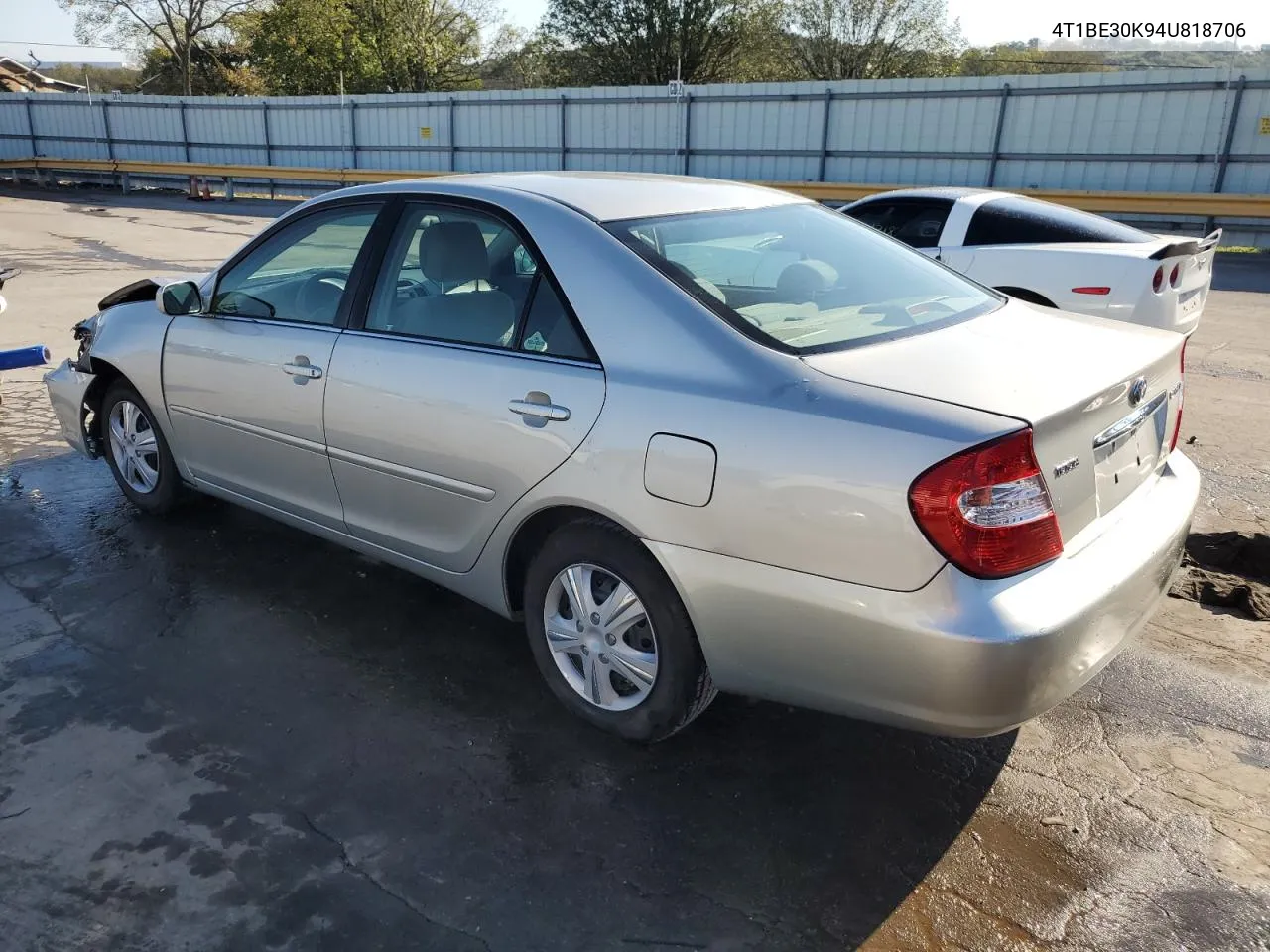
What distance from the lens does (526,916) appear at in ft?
7.90

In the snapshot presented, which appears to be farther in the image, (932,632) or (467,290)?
(467,290)

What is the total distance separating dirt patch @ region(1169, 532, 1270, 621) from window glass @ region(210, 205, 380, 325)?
354 cm

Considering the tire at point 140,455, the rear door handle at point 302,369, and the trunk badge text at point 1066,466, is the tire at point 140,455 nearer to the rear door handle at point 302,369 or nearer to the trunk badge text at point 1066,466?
the rear door handle at point 302,369

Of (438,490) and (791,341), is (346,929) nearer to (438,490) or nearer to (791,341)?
(438,490)

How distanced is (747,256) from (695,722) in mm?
1552

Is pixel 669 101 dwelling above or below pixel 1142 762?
above

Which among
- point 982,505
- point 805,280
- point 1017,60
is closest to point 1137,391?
point 982,505

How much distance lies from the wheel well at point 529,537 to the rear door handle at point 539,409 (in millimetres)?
270

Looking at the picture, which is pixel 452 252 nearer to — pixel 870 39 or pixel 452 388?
pixel 452 388

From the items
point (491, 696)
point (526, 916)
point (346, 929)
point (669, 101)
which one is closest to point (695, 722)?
point (491, 696)

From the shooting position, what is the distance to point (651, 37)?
37.7 m

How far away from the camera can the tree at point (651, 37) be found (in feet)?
122

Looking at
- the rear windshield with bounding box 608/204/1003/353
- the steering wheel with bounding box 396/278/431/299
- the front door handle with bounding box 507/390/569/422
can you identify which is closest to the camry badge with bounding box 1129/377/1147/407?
the rear windshield with bounding box 608/204/1003/353

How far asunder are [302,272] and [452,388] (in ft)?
4.88
